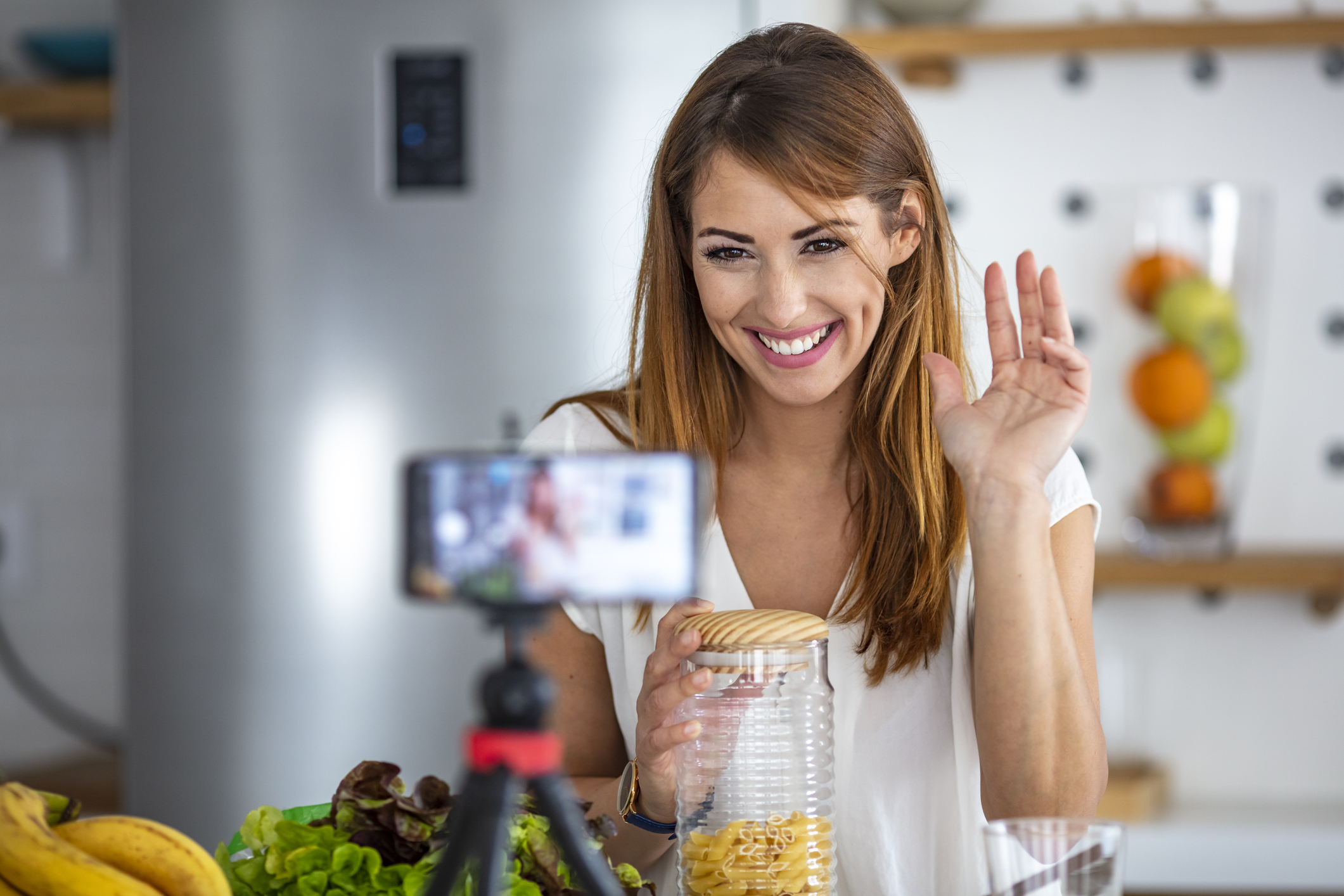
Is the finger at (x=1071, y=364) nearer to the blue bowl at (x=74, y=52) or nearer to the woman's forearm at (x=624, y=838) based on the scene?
the woman's forearm at (x=624, y=838)

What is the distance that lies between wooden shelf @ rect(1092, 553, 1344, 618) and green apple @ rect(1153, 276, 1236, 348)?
0.33 m

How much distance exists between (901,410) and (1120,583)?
2.73 feet

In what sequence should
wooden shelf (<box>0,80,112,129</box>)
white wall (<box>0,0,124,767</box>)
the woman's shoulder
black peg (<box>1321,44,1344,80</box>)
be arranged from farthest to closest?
white wall (<box>0,0,124,767</box>) → wooden shelf (<box>0,80,112,129</box>) → black peg (<box>1321,44,1344,80</box>) → the woman's shoulder

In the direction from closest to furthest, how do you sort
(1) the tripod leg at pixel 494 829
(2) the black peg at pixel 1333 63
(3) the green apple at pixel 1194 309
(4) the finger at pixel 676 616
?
(1) the tripod leg at pixel 494 829, (4) the finger at pixel 676 616, (3) the green apple at pixel 1194 309, (2) the black peg at pixel 1333 63

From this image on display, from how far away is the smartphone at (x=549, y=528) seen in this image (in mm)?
460

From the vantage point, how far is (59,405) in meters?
2.30

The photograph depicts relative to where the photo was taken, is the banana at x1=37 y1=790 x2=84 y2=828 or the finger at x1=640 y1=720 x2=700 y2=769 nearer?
the banana at x1=37 y1=790 x2=84 y2=828

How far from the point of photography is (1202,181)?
79.2 inches

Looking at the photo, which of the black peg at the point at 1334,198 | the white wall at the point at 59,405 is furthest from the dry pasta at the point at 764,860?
the white wall at the point at 59,405

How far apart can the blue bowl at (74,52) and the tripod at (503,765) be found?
206cm

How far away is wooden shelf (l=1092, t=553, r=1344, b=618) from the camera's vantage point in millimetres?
1839

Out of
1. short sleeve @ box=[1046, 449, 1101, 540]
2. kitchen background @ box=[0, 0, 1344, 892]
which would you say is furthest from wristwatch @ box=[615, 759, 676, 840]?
kitchen background @ box=[0, 0, 1344, 892]

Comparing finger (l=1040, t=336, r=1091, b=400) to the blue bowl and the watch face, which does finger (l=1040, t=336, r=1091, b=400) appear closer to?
the watch face

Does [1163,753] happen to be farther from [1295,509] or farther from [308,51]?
[308,51]
